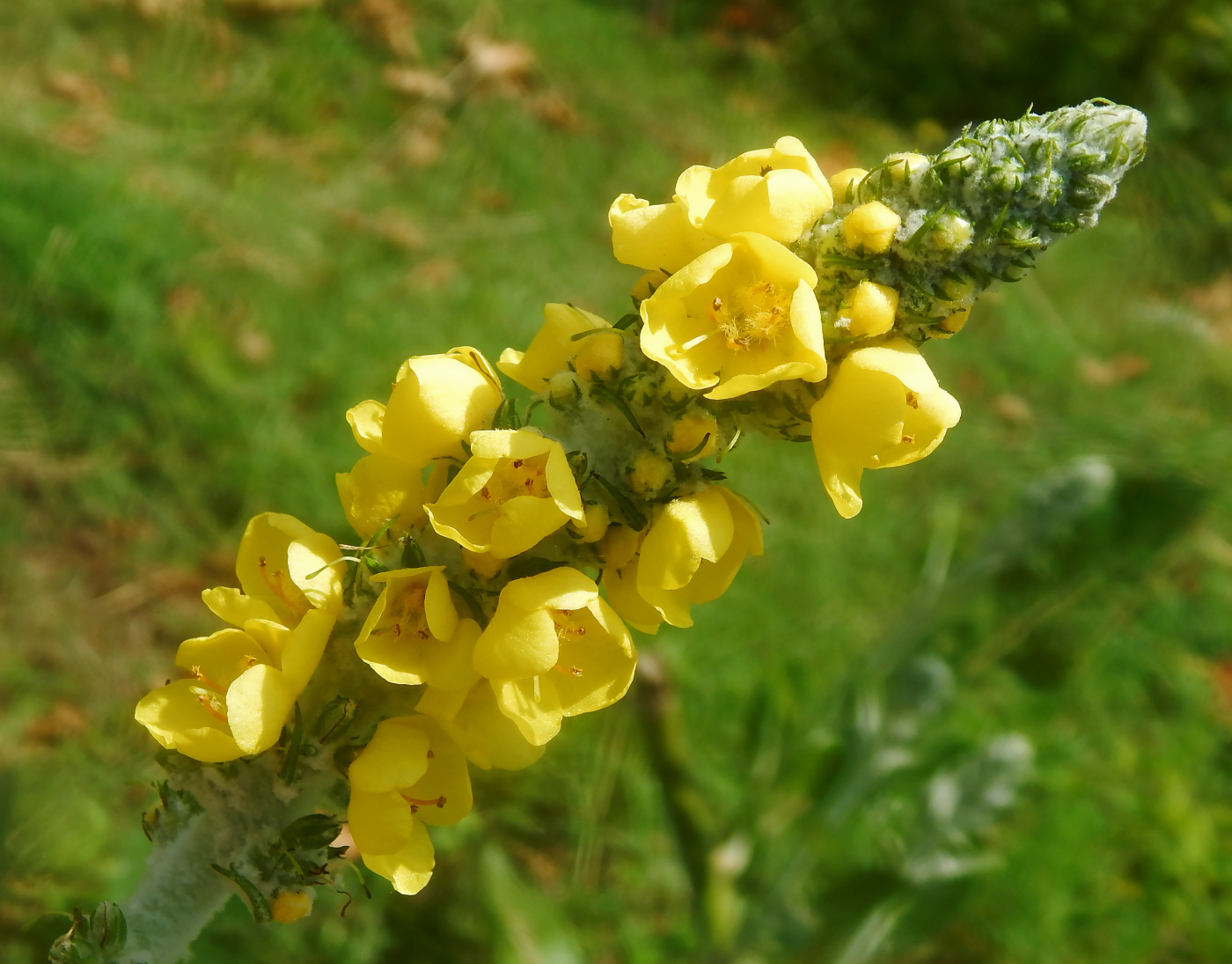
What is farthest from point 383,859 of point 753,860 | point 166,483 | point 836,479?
point 166,483

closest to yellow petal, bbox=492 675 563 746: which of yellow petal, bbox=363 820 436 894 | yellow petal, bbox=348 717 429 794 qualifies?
yellow petal, bbox=348 717 429 794

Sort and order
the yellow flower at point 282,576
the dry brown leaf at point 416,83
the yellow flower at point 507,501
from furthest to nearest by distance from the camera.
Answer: the dry brown leaf at point 416,83
the yellow flower at point 282,576
the yellow flower at point 507,501

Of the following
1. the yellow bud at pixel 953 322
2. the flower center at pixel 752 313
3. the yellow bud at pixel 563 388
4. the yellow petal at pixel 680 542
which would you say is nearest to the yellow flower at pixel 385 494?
the yellow bud at pixel 563 388

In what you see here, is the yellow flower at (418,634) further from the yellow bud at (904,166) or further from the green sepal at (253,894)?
the yellow bud at (904,166)

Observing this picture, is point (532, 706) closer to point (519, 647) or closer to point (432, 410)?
point (519, 647)

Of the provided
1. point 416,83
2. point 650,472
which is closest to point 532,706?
point 650,472

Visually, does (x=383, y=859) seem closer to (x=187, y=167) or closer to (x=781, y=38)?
(x=187, y=167)

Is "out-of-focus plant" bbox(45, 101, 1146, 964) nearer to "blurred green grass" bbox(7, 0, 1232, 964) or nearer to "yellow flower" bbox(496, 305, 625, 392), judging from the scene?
"yellow flower" bbox(496, 305, 625, 392)
